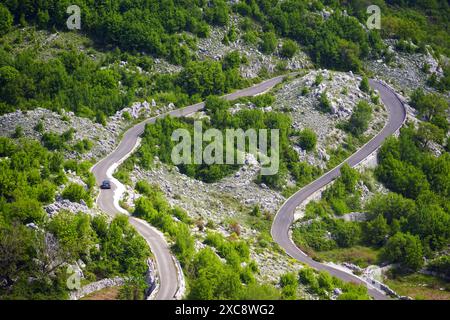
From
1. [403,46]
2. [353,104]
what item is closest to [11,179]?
[353,104]

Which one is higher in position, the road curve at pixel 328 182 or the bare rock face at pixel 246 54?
the bare rock face at pixel 246 54

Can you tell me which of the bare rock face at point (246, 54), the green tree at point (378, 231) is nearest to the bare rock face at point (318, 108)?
the bare rock face at point (246, 54)

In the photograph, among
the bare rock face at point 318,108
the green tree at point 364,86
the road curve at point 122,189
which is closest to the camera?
the road curve at point 122,189

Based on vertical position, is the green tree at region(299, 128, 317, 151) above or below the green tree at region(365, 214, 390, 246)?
above

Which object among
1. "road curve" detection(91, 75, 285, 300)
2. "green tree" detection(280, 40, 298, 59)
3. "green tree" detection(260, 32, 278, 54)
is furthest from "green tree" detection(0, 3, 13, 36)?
"green tree" detection(280, 40, 298, 59)

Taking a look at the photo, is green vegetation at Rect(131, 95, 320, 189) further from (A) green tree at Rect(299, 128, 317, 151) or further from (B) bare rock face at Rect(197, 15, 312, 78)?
(B) bare rock face at Rect(197, 15, 312, 78)

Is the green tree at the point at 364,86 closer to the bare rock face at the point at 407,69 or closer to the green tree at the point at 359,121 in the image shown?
the green tree at the point at 359,121
